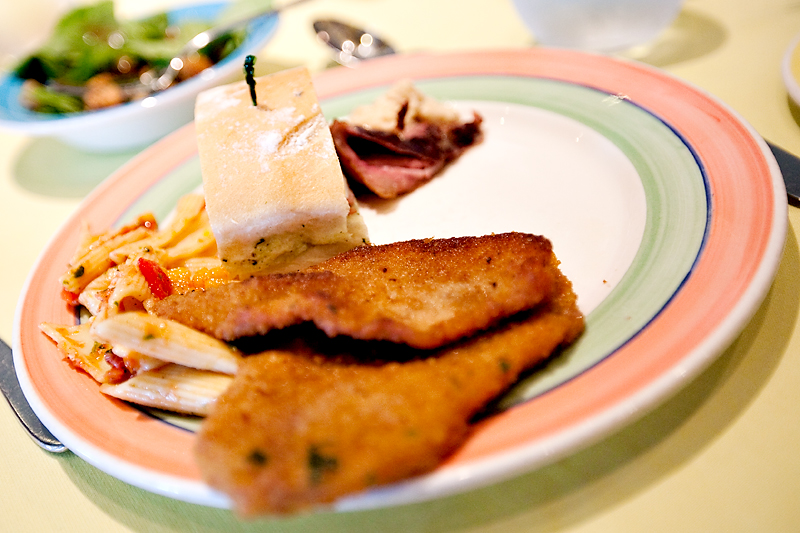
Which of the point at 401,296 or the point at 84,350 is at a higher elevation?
the point at 401,296

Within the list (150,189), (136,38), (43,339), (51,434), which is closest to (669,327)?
(51,434)

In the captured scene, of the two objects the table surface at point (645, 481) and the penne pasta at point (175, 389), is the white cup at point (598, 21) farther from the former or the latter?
the penne pasta at point (175, 389)

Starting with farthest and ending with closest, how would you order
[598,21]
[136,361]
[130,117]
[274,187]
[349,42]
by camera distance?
[349,42], [130,117], [598,21], [274,187], [136,361]

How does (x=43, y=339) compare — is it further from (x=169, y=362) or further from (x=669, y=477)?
(x=669, y=477)

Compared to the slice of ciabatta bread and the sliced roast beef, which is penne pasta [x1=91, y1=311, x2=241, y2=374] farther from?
the sliced roast beef

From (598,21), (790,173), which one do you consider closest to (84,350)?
(790,173)

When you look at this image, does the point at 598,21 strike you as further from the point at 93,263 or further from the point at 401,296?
the point at 93,263

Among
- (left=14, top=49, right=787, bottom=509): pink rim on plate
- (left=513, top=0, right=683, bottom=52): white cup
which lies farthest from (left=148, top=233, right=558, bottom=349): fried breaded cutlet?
(left=513, top=0, right=683, bottom=52): white cup
